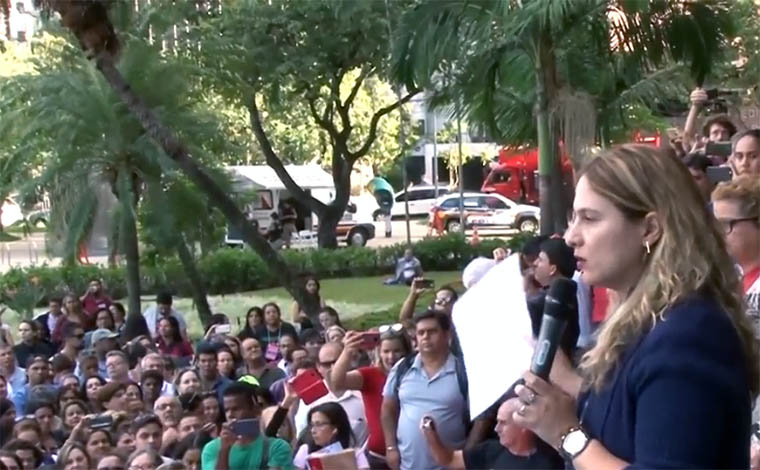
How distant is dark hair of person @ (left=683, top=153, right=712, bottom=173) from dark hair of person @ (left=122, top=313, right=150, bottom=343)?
8.31 meters

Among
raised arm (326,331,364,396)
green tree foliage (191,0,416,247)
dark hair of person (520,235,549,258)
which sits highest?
green tree foliage (191,0,416,247)

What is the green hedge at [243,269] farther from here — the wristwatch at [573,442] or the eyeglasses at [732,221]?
the wristwatch at [573,442]

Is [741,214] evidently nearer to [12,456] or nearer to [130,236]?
[12,456]

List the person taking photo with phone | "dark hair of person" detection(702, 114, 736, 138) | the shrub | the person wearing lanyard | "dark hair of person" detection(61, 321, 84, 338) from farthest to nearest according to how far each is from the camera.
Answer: the shrub
"dark hair of person" detection(61, 321, 84, 338)
the person wearing lanyard
"dark hair of person" detection(702, 114, 736, 138)
the person taking photo with phone

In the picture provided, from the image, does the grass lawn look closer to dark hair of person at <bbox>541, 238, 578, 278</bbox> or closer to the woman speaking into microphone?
dark hair of person at <bbox>541, 238, 578, 278</bbox>

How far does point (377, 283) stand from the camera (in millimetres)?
25906

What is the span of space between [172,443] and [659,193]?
5.95 metres

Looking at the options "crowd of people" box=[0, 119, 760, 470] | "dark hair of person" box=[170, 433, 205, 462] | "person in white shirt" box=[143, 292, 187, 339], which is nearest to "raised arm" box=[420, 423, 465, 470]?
"crowd of people" box=[0, 119, 760, 470]

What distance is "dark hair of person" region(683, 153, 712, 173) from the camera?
6672 millimetres

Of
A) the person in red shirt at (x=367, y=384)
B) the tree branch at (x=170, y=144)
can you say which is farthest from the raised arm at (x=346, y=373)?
the tree branch at (x=170, y=144)

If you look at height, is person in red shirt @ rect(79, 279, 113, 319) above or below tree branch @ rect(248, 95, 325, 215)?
below

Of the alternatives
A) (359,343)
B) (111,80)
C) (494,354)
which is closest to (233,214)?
(111,80)

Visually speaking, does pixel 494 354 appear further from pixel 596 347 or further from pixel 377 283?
pixel 377 283

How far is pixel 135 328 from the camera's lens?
47.5 ft
